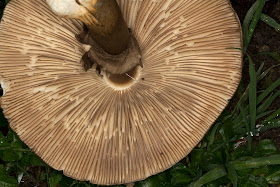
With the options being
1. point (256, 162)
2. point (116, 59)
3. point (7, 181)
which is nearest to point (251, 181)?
point (256, 162)

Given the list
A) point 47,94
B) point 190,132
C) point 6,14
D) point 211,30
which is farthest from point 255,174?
point 6,14

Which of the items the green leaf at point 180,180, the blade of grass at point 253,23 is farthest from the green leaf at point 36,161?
the blade of grass at point 253,23

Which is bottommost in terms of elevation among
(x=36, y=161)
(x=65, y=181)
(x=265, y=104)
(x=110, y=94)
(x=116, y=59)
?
(x=65, y=181)

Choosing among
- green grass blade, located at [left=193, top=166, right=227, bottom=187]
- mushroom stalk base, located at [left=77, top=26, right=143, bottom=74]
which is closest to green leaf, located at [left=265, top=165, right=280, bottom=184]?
green grass blade, located at [left=193, top=166, right=227, bottom=187]

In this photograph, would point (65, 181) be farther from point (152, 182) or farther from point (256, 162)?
point (256, 162)

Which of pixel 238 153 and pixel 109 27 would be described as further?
pixel 238 153

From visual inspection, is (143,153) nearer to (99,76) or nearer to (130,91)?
(130,91)
